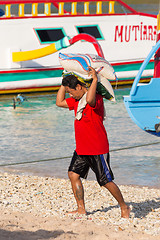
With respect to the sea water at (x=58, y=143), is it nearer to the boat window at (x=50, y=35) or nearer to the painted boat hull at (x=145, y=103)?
the painted boat hull at (x=145, y=103)

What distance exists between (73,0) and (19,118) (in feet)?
23.4

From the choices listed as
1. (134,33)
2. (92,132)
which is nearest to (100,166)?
(92,132)

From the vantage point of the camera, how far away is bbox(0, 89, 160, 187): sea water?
828 centimetres

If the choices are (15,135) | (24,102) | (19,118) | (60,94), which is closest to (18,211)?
(60,94)

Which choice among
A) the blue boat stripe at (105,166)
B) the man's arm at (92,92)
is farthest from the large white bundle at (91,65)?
the blue boat stripe at (105,166)

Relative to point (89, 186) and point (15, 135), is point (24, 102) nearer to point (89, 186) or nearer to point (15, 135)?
point (15, 135)

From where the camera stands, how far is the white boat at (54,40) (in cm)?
1978

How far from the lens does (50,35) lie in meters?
20.7

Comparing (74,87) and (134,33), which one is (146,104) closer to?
(74,87)

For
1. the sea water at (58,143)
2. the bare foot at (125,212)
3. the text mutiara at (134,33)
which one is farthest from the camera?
the text mutiara at (134,33)

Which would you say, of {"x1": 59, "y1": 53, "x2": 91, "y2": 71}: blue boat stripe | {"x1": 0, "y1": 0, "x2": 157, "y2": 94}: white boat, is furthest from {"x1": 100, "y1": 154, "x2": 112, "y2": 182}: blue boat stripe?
{"x1": 0, "y1": 0, "x2": 157, "y2": 94}: white boat

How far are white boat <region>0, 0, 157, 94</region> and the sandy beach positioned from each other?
12677 mm

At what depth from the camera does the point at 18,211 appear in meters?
5.30

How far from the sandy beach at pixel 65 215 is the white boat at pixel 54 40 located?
12677mm
